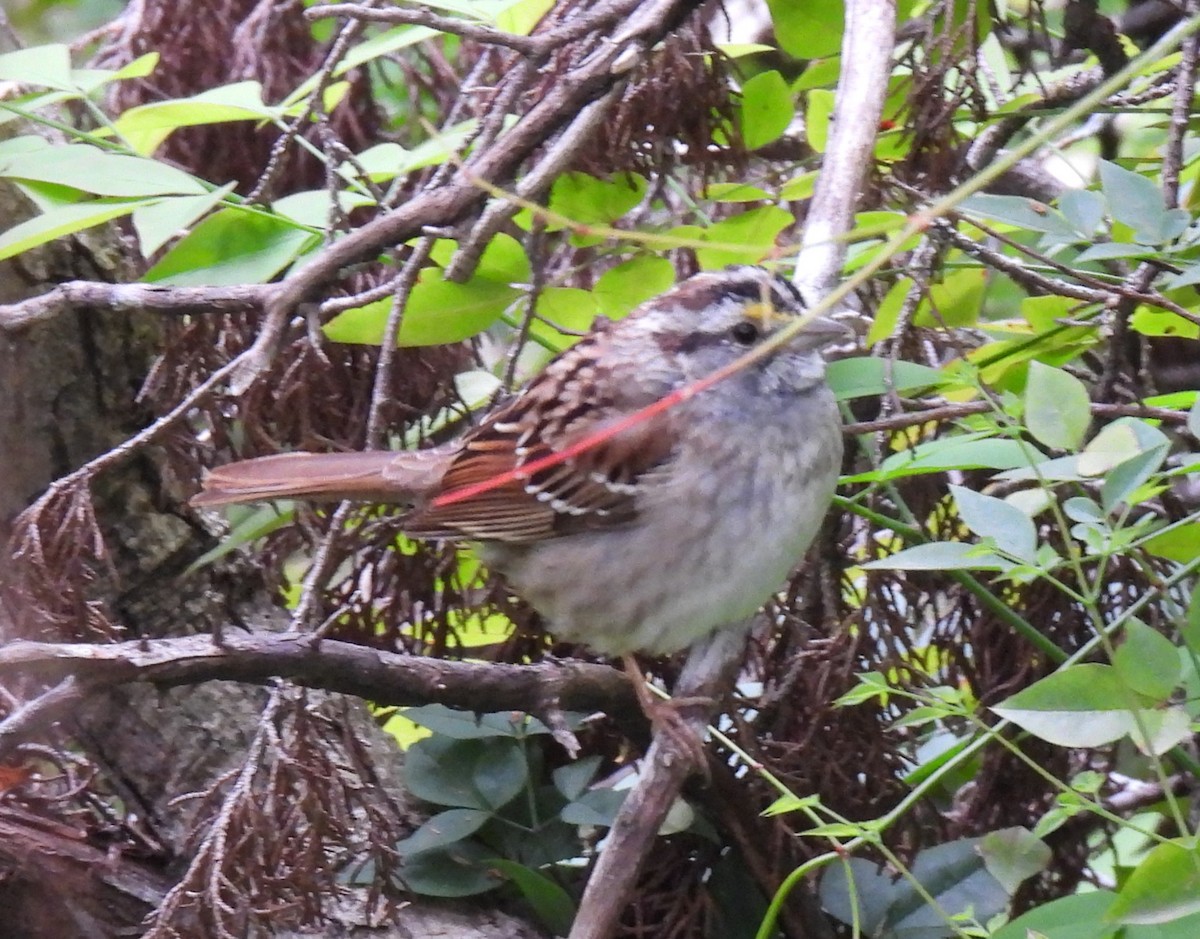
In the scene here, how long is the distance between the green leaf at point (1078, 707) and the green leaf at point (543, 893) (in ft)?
2.48

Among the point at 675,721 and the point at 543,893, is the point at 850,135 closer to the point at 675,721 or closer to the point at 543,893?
the point at 675,721

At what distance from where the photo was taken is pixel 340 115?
2523mm

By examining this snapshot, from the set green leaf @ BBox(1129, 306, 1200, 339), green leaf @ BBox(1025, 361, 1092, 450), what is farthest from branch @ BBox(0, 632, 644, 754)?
green leaf @ BBox(1129, 306, 1200, 339)

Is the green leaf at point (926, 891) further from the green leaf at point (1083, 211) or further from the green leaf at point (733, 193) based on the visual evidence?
the green leaf at point (733, 193)

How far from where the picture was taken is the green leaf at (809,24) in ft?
5.96

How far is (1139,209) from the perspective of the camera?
4.13 ft

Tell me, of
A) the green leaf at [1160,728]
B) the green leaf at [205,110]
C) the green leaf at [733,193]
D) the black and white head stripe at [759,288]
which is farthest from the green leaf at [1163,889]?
the green leaf at [205,110]

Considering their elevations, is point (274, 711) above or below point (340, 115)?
below

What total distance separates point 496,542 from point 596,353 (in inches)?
12.7

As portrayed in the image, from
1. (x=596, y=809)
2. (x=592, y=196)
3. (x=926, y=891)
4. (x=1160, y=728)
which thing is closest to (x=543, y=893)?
(x=596, y=809)

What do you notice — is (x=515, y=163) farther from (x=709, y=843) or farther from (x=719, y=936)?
(x=719, y=936)

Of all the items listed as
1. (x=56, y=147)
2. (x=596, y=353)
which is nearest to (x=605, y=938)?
(x=596, y=353)

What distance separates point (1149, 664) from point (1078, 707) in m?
0.06

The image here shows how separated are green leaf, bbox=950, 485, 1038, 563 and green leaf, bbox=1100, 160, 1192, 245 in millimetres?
342
